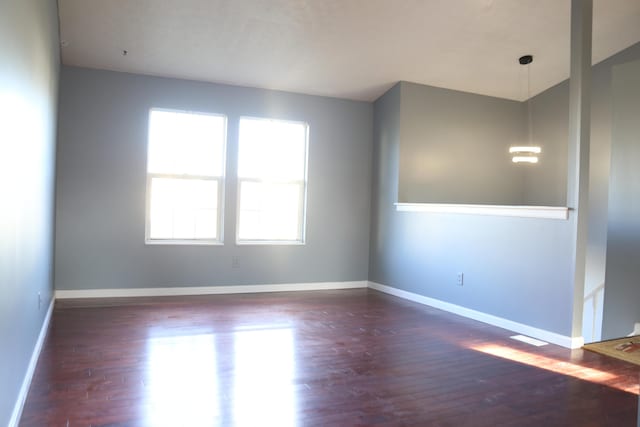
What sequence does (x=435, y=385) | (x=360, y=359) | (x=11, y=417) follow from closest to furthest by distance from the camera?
(x=11, y=417) → (x=435, y=385) → (x=360, y=359)

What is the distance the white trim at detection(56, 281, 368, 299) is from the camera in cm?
467

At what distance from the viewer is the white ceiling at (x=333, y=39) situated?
12.5 feet

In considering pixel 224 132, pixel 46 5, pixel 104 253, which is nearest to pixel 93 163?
pixel 104 253

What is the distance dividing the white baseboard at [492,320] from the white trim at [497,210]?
3.20 feet

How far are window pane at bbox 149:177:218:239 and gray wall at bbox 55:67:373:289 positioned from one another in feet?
0.55

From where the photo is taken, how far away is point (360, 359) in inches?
118

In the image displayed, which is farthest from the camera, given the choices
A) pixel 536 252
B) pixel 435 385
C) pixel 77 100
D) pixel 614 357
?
pixel 77 100

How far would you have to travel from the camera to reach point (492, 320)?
4074 millimetres

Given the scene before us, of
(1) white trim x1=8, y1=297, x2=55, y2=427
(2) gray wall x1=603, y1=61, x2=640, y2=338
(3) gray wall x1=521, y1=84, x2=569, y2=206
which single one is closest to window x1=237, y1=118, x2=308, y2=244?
(1) white trim x1=8, y1=297, x2=55, y2=427

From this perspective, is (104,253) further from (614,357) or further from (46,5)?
(614,357)

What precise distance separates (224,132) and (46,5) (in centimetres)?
257

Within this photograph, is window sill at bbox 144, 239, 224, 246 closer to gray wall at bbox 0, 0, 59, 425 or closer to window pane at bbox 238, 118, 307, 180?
window pane at bbox 238, 118, 307, 180

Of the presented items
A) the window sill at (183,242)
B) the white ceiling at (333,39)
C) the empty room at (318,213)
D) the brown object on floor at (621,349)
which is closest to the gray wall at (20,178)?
the empty room at (318,213)

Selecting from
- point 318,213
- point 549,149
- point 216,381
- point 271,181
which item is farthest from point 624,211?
point 216,381
